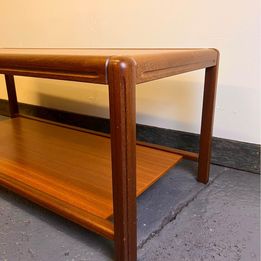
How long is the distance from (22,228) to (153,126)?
0.61 meters

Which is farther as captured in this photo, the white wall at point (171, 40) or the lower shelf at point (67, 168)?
the white wall at point (171, 40)

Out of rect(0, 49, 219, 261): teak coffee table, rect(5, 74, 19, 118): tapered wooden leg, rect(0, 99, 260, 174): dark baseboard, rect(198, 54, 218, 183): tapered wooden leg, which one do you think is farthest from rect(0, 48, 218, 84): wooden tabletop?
rect(5, 74, 19, 118): tapered wooden leg

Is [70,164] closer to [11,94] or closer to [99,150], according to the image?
[99,150]

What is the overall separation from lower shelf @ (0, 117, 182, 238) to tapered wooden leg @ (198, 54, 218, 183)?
78 mm

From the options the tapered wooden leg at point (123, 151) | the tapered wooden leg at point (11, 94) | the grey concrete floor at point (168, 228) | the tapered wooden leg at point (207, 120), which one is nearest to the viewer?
the tapered wooden leg at point (123, 151)

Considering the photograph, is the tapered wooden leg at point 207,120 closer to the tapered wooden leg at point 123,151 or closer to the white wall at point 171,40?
the white wall at point 171,40

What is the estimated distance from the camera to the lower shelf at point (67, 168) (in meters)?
0.67

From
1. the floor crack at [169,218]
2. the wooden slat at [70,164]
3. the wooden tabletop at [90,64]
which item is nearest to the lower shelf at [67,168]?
the wooden slat at [70,164]

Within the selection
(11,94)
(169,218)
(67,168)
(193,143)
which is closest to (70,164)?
(67,168)

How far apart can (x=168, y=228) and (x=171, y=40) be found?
63cm

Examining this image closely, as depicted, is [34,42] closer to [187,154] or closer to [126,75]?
[187,154]

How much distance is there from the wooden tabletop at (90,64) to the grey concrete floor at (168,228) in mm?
380

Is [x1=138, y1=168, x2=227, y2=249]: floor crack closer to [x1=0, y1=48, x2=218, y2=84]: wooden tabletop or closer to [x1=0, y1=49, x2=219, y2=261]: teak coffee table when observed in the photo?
[x1=0, y1=49, x2=219, y2=261]: teak coffee table

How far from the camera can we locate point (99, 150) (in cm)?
97
